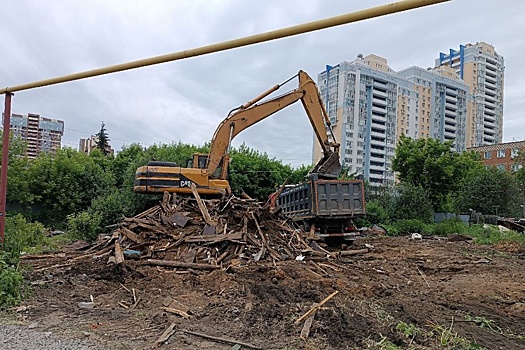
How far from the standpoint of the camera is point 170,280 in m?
8.18

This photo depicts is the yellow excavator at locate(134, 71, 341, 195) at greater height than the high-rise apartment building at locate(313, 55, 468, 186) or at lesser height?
lesser

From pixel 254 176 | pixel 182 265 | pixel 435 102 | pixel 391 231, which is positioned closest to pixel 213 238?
pixel 182 265

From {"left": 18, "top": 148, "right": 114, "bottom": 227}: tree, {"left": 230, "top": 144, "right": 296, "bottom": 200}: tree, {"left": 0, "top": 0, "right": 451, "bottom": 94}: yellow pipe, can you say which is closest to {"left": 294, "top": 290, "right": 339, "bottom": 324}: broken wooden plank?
{"left": 0, "top": 0, "right": 451, "bottom": 94}: yellow pipe

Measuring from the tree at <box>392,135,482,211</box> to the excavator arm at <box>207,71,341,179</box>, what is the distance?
77.9 ft

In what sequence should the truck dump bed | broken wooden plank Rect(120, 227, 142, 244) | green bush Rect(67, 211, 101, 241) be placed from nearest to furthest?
broken wooden plank Rect(120, 227, 142, 244) → the truck dump bed → green bush Rect(67, 211, 101, 241)

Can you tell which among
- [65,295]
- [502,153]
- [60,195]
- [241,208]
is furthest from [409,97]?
[65,295]

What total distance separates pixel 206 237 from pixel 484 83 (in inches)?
4462

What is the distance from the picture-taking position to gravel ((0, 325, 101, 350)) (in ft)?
15.3

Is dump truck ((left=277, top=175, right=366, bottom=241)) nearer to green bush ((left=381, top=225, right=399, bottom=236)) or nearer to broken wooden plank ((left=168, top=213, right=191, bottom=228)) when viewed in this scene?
broken wooden plank ((left=168, top=213, right=191, bottom=228))

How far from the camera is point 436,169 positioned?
3669 cm

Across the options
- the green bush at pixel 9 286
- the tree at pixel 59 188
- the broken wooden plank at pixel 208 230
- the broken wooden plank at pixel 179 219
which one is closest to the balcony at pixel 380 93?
the tree at pixel 59 188

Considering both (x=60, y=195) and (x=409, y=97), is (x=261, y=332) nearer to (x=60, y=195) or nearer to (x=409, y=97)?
(x=60, y=195)

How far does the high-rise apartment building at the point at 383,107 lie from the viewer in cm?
8144

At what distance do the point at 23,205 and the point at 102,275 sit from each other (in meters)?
20.3
